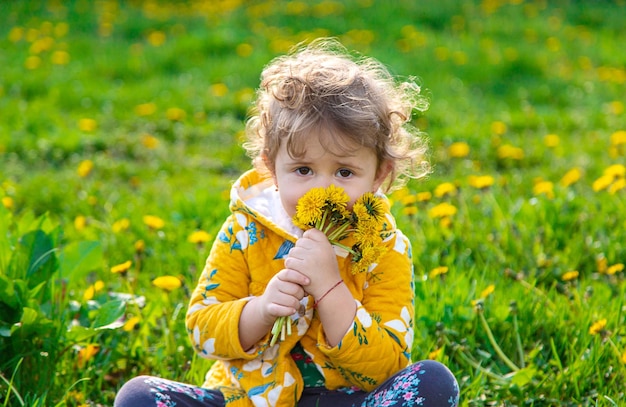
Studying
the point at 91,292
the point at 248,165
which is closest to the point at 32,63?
the point at 248,165

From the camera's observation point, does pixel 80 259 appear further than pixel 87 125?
No

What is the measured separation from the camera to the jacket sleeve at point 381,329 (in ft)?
5.50

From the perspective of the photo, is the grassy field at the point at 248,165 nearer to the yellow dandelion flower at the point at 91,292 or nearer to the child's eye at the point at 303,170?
the yellow dandelion flower at the point at 91,292

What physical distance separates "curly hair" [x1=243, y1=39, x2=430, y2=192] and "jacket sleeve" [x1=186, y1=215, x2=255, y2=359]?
21 cm

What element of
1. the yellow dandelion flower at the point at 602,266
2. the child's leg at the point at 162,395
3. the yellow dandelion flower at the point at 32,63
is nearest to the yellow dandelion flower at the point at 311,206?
the child's leg at the point at 162,395

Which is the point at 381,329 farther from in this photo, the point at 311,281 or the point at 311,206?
the point at 311,206

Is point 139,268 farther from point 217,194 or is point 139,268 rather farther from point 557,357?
point 557,357

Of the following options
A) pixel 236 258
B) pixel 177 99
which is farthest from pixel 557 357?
pixel 177 99

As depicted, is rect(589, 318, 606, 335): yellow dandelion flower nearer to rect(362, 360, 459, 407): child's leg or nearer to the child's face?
rect(362, 360, 459, 407): child's leg

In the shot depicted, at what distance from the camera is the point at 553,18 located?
23.8 feet

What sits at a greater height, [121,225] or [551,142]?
[121,225]

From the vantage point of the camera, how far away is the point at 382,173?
1.86 metres

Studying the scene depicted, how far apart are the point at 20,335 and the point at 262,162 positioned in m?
0.75

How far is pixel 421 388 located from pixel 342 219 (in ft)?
1.31
